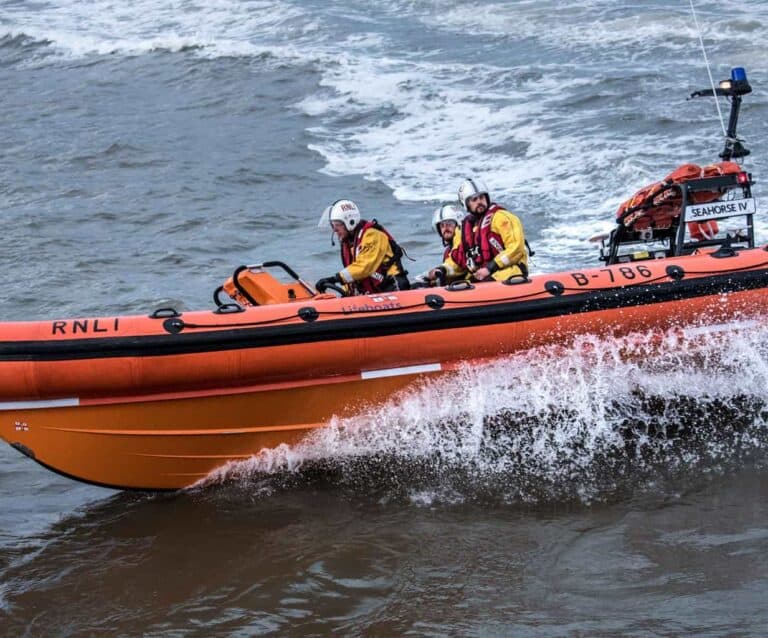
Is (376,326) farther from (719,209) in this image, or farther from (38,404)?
(719,209)

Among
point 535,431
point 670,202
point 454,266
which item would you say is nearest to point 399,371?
point 535,431

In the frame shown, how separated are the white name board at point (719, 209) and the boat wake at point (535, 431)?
0.89 m

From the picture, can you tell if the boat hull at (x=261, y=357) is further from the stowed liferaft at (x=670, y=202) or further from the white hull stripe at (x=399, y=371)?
the stowed liferaft at (x=670, y=202)

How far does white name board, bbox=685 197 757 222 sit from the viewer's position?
6191 millimetres

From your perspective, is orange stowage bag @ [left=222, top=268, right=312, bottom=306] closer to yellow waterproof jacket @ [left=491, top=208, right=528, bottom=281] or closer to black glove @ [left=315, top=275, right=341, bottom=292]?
black glove @ [left=315, top=275, right=341, bottom=292]

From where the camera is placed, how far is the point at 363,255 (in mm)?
5926

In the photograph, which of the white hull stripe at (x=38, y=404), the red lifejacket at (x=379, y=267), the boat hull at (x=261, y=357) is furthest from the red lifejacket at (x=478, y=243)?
the white hull stripe at (x=38, y=404)

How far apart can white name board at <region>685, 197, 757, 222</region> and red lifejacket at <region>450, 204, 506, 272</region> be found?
1122 mm

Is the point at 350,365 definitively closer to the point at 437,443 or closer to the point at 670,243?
the point at 437,443

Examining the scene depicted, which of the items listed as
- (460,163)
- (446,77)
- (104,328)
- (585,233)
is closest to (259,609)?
(104,328)

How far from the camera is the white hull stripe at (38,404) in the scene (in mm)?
5000

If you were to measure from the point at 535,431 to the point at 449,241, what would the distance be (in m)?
1.36

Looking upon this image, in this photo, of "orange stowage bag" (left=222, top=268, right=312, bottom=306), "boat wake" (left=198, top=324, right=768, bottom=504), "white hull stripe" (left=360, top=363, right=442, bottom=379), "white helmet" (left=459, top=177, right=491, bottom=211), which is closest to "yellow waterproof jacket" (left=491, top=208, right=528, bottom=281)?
"white helmet" (left=459, top=177, right=491, bottom=211)

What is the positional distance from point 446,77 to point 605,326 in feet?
30.4
